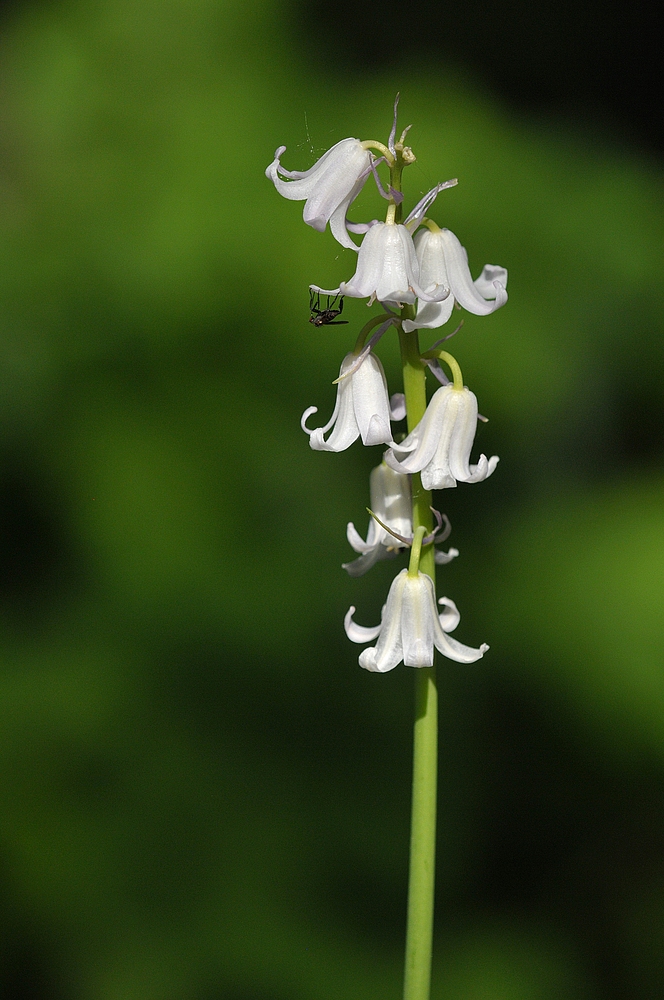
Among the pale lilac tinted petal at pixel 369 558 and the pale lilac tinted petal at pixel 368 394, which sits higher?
the pale lilac tinted petal at pixel 368 394

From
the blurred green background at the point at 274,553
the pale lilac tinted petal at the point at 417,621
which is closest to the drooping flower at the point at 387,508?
the pale lilac tinted petal at the point at 417,621

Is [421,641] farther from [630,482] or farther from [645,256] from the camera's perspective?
[645,256]

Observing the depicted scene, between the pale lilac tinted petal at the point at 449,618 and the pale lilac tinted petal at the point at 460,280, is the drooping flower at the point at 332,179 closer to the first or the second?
the pale lilac tinted petal at the point at 460,280

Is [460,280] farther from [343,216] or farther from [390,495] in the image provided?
[390,495]

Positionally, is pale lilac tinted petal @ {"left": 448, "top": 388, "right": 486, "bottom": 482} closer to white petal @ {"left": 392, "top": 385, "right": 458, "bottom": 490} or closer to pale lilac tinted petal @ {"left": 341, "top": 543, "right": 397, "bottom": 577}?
white petal @ {"left": 392, "top": 385, "right": 458, "bottom": 490}

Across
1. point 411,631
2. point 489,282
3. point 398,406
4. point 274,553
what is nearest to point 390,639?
point 411,631

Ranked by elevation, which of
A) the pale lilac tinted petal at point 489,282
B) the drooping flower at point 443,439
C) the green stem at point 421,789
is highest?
the pale lilac tinted petal at point 489,282

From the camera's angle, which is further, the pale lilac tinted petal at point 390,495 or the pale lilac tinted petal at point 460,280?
the pale lilac tinted petal at point 390,495
